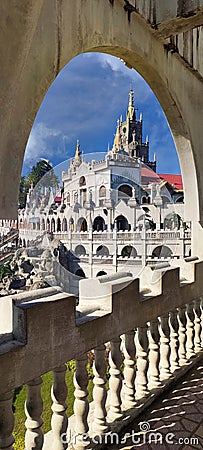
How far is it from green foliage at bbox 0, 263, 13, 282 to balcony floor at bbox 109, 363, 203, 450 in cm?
114

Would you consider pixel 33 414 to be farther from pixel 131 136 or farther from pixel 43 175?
pixel 131 136

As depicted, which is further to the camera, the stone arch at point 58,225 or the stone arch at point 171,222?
the stone arch at point 171,222

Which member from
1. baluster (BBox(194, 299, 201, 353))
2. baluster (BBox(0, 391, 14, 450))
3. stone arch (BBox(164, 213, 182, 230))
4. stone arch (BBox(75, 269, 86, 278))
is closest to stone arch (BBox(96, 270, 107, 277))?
stone arch (BBox(75, 269, 86, 278))

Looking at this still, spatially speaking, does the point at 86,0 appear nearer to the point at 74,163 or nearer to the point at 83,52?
the point at 83,52

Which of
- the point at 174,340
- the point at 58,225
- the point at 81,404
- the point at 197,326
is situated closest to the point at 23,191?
the point at 58,225

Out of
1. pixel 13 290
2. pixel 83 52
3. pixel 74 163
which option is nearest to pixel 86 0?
pixel 83 52

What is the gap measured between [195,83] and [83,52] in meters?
1.70

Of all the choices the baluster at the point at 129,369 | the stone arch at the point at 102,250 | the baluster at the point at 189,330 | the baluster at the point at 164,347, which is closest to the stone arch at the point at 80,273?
the stone arch at the point at 102,250

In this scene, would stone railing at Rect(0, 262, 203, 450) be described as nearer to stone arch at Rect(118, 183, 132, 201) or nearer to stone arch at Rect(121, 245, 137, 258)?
stone arch at Rect(121, 245, 137, 258)

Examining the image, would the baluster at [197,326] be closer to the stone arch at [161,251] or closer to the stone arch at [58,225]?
the stone arch at [161,251]

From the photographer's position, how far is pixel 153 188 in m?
1.81

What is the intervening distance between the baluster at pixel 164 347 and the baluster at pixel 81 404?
0.89 meters

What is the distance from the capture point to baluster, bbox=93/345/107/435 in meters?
1.84

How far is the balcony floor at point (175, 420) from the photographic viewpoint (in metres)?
1.88
